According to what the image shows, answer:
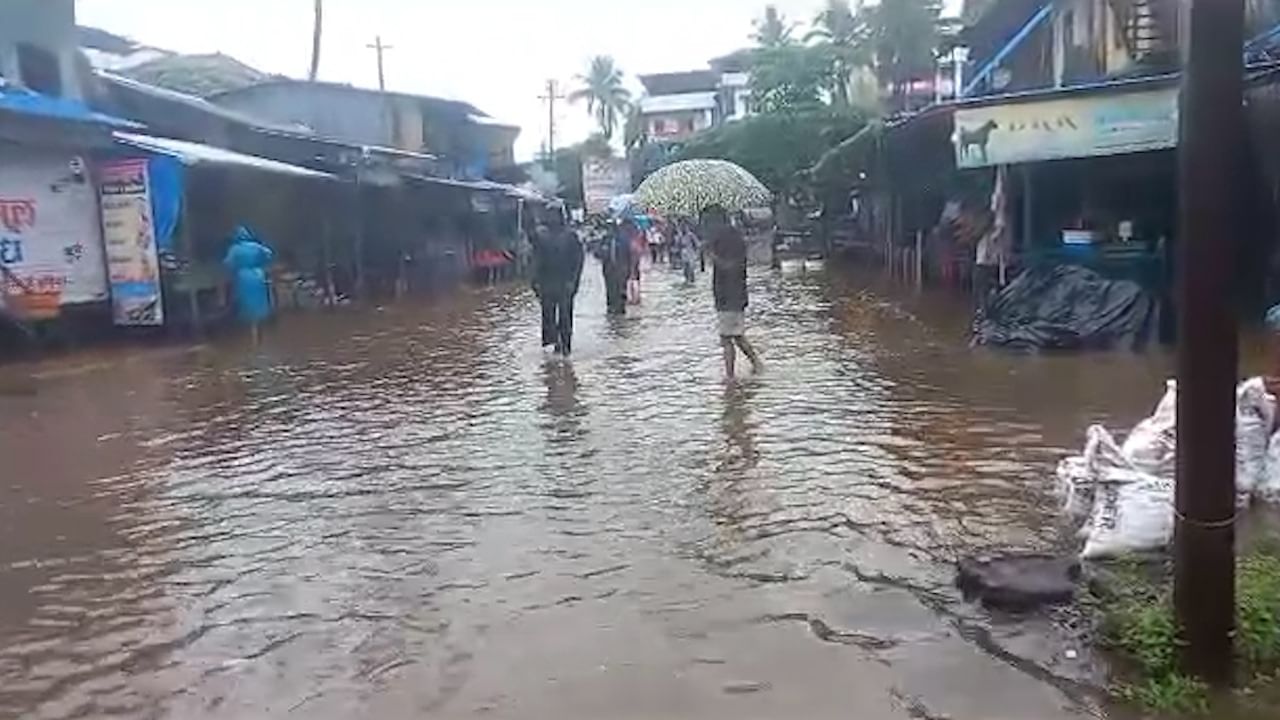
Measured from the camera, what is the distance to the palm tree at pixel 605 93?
270 ft

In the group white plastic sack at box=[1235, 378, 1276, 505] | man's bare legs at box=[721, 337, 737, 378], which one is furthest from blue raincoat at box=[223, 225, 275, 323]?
white plastic sack at box=[1235, 378, 1276, 505]

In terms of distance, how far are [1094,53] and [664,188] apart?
785cm

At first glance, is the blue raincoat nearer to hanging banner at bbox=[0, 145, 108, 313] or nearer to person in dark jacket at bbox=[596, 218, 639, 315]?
hanging banner at bbox=[0, 145, 108, 313]

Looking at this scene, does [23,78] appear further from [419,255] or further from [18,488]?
[18,488]

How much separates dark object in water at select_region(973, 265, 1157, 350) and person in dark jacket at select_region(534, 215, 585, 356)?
4.49 m

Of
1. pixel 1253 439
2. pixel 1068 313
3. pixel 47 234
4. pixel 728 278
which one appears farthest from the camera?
pixel 47 234

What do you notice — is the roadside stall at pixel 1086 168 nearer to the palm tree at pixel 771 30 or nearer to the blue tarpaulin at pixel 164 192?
the blue tarpaulin at pixel 164 192

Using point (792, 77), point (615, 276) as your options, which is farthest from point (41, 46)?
point (792, 77)

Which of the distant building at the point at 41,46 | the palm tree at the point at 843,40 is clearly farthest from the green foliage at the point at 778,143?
the distant building at the point at 41,46

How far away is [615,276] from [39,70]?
9882mm

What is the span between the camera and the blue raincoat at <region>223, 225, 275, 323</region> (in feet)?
58.4

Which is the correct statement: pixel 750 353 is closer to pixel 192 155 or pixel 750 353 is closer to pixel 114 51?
pixel 192 155

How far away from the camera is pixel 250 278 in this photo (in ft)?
58.6

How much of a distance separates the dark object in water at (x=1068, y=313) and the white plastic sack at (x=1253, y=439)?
21.2ft
